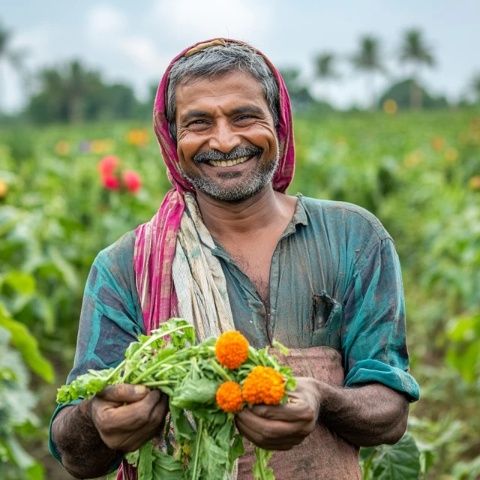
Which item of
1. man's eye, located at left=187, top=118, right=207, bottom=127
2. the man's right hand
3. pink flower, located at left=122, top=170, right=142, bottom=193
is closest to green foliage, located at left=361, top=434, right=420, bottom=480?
the man's right hand

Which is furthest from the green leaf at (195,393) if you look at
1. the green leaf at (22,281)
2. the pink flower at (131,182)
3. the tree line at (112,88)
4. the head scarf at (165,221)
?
the tree line at (112,88)

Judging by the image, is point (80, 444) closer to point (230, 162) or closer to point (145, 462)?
point (145, 462)

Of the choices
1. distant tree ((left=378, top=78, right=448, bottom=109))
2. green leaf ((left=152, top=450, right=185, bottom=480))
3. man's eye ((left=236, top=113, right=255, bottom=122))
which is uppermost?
man's eye ((left=236, top=113, right=255, bottom=122))

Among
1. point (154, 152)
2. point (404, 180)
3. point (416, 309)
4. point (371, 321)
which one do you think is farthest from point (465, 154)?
point (371, 321)

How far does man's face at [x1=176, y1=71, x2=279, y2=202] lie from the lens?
1997 millimetres

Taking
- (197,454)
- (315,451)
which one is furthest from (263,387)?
(315,451)

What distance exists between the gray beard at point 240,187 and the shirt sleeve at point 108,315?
231 mm

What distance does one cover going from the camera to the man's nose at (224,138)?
199 cm

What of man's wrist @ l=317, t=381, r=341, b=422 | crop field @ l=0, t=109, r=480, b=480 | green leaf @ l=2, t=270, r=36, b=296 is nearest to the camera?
man's wrist @ l=317, t=381, r=341, b=422

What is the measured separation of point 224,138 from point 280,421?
2.20 ft

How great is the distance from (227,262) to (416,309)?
5.01 m

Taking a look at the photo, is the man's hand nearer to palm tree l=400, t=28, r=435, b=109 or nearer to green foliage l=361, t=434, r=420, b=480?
green foliage l=361, t=434, r=420, b=480

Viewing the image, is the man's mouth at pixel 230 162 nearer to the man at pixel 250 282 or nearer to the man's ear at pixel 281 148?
the man at pixel 250 282

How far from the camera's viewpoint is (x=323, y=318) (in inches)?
79.1
